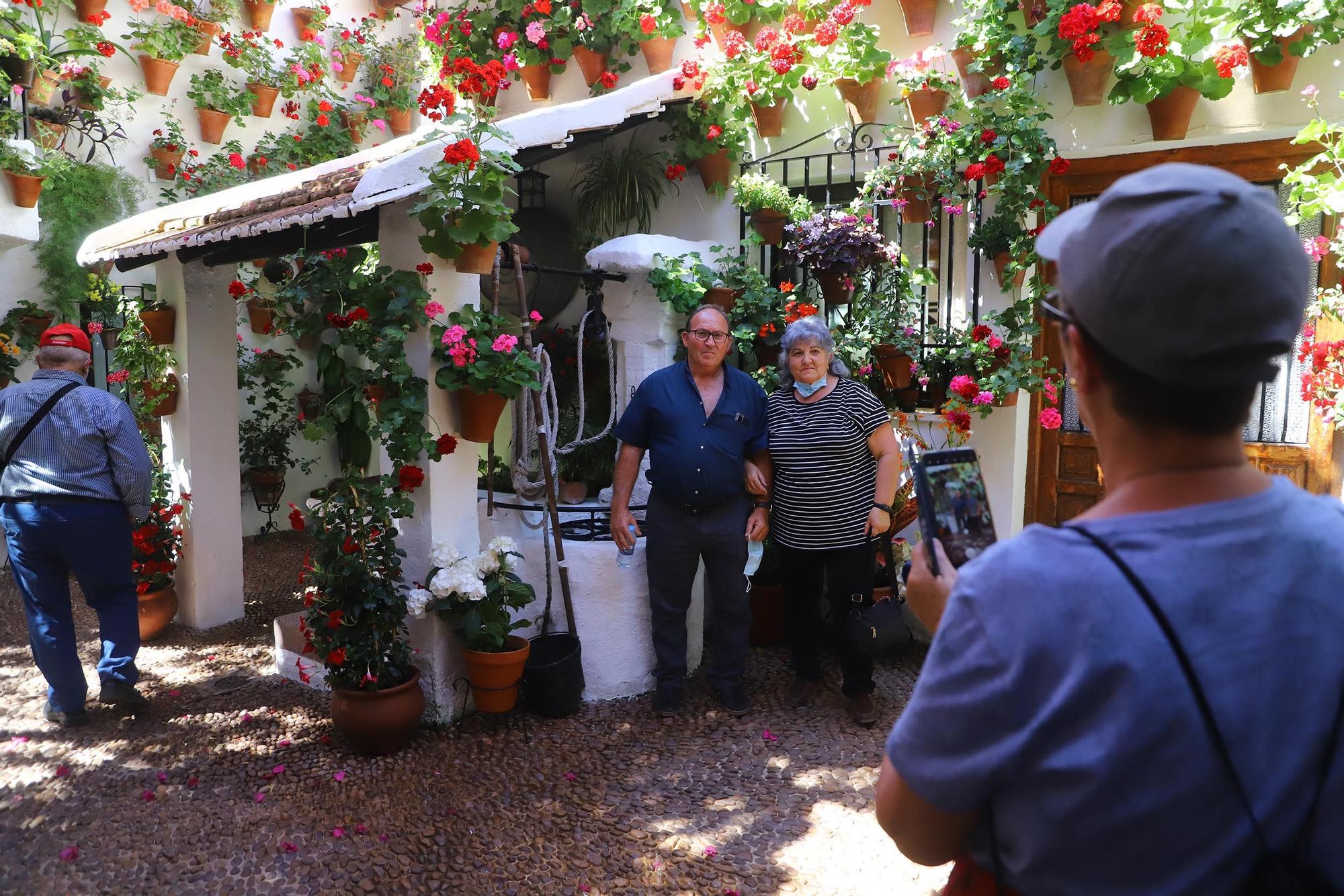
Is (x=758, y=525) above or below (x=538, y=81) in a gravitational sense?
below

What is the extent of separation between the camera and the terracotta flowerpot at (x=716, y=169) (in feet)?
19.2

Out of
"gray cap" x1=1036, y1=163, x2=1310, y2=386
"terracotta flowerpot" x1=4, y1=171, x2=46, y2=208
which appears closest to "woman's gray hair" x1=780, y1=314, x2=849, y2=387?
"gray cap" x1=1036, y1=163, x2=1310, y2=386

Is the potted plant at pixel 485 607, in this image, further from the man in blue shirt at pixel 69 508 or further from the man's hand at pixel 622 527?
the man in blue shirt at pixel 69 508

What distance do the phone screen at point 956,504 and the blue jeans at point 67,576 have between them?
4.36 metres

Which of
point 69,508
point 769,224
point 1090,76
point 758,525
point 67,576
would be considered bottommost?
point 67,576

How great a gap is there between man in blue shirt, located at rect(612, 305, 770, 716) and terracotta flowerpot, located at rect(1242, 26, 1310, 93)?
275cm

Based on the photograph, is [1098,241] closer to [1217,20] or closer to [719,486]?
[719,486]

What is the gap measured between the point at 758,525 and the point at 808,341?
0.92 meters

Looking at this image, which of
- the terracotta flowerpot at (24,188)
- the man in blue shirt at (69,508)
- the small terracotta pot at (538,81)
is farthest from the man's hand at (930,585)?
the terracotta flowerpot at (24,188)

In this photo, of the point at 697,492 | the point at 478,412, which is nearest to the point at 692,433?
the point at 697,492

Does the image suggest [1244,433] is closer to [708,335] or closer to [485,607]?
[708,335]

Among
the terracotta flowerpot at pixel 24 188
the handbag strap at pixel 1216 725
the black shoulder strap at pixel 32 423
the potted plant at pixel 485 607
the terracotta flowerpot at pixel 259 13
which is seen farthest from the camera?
the terracotta flowerpot at pixel 259 13

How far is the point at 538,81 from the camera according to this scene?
262 inches

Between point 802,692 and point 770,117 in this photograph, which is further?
point 770,117
